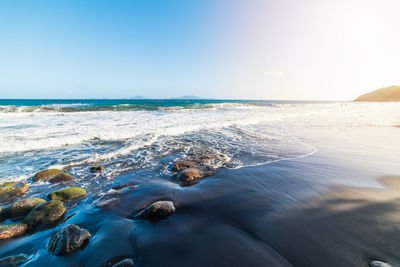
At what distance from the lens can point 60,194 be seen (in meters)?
3.72

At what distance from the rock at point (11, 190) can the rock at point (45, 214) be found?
1.59 metres

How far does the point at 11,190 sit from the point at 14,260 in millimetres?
2741

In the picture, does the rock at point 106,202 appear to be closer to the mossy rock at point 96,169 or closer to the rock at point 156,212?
the rock at point 156,212

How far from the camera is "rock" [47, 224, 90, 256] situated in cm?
226

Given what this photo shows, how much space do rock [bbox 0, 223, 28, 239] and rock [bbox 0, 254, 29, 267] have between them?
24.1 inches

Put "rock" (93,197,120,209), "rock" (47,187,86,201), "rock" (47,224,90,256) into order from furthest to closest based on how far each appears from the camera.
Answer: "rock" (47,187,86,201) → "rock" (93,197,120,209) → "rock" (47,224,90,256)

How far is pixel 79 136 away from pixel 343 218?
11.1 m

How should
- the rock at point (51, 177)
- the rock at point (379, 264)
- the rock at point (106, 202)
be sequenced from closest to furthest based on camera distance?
the rock at point (379, 264), the rock at point (106, 202), the rock at point (51, 177)

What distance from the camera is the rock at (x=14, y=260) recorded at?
84.2 inches

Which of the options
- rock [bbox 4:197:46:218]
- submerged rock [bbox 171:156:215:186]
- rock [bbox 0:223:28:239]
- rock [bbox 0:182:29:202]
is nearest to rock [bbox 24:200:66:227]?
rock [bbox 0:223:28:239]

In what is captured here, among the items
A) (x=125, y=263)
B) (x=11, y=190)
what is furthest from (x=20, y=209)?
(x=125, y=263)

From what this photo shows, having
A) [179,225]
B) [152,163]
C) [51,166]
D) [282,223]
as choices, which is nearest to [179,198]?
[179,225]

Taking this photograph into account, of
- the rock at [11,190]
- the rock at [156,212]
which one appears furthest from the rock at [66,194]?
the rock at [156,212]

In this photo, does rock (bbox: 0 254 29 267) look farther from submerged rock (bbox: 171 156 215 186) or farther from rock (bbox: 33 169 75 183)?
submerged rock (bbox: 171 156 215 186)
